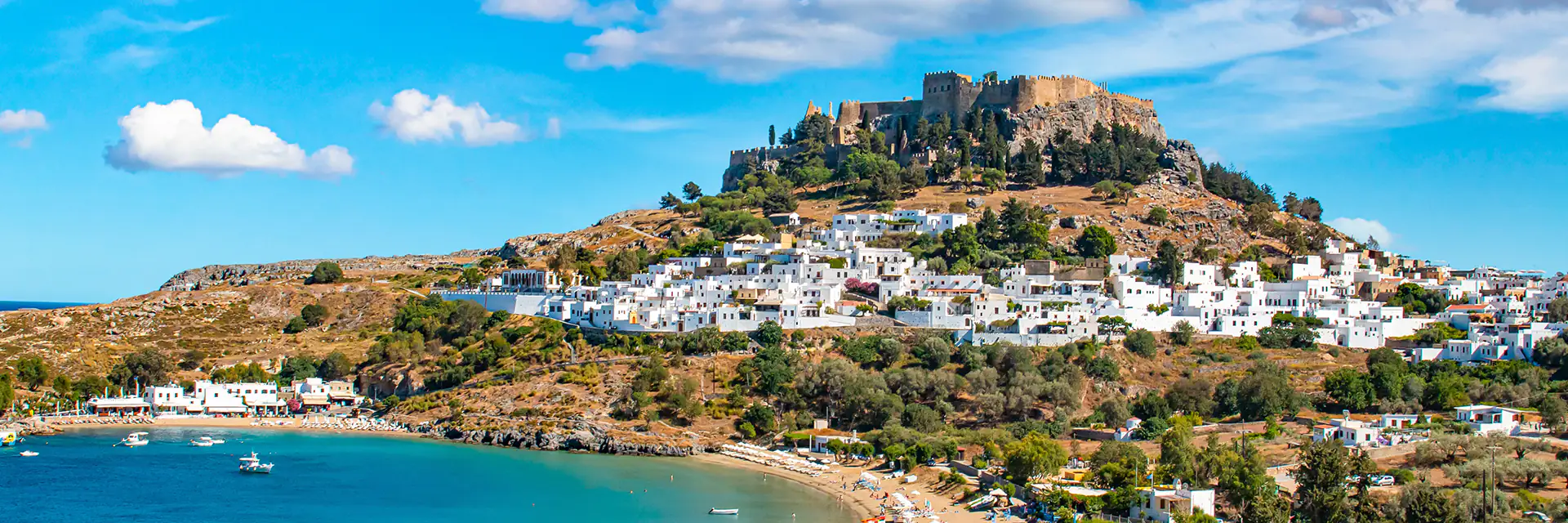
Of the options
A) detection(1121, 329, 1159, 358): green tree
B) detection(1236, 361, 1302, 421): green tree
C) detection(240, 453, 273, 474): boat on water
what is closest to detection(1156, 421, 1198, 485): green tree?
detection(1236, 361, 1302, 421): green tree

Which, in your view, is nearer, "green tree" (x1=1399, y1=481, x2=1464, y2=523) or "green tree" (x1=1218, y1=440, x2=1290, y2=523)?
"green tree" (x1=1399, y1=481, x2=1464, y2=523)

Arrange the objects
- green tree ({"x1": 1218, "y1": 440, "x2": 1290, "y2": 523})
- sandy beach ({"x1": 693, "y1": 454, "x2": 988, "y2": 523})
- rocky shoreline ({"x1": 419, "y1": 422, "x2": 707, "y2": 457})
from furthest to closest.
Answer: rocky shoreline ({"x1": 419, "y1": 422, "x2": 707, "y2": 457}) < sandy beach ({"x1": 693, "y1": 454, "x2": 988, "y2": 523}) < green tree ({"x1": 1218, "y1": 440, "x2": 1290, "y2": 523})

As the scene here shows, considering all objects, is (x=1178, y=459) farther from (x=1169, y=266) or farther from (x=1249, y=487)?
(x=1169, y=266)

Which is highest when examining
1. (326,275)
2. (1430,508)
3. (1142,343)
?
(326,275)

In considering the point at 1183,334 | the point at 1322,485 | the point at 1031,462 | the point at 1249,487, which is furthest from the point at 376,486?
the point at 1183,334

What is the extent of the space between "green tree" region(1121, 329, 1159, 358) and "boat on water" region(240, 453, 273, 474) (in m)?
32.4

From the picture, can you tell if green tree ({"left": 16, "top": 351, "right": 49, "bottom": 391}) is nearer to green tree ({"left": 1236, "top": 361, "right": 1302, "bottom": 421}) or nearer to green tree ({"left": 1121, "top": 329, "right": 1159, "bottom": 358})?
green tree ({"left": 1121, "top": 329, "right": 1159, "bottom": 358})

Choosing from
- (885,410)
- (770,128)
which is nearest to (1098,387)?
(885,410)

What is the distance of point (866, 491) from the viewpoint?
45.0m

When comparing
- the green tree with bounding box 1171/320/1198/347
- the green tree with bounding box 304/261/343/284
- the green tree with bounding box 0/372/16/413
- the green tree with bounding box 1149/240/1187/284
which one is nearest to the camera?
the green tree with bounding box 1171/320/1198/347

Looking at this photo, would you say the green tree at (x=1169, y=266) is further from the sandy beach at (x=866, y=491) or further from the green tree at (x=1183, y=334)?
the sandy beach at (x=866, y=491)

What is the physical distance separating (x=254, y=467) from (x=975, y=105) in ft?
177

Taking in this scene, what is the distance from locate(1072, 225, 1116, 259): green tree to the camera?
7231cm

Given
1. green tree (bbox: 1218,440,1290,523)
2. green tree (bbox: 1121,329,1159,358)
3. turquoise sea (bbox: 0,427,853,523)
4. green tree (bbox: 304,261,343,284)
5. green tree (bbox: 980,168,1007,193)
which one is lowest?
turquoise sea (bbox: 0,427,853,523)
